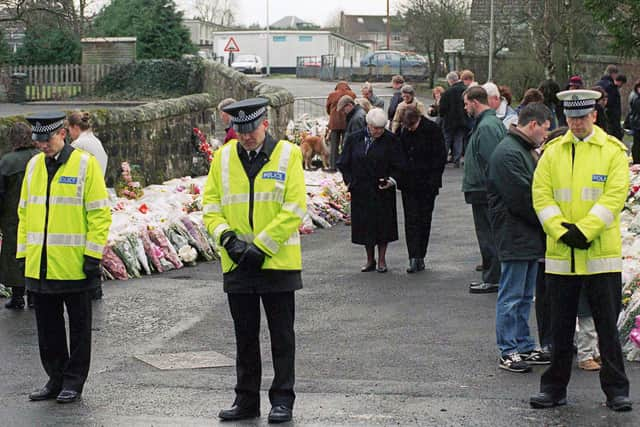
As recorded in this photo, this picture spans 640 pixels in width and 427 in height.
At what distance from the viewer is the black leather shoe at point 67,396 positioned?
7.95m

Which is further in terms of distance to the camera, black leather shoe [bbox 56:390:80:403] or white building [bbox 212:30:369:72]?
white building [bbox 212:30:369:72]

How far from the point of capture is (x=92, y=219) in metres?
8.09

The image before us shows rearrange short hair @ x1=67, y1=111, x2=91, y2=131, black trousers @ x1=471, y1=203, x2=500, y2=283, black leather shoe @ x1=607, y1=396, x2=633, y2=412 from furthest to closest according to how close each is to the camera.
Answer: short hair @ x1=67, y1=111, x2=91, y2=131 → black trousers @ x1=471, y1=203, x2=500, y2=283 → black leather shoe @ x1=607, y1=396, x2=633, y2=412

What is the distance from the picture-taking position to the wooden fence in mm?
34594

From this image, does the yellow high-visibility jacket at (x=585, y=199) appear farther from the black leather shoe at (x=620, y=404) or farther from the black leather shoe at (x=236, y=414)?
the black leather shoe at (x=236, y=414)

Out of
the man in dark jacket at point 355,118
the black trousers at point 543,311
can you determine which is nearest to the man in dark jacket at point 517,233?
the black trousers at point 543,311

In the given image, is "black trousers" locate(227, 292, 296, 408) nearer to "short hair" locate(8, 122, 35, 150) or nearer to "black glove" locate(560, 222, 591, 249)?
"black glove" locate(560, 222, 591, 249)

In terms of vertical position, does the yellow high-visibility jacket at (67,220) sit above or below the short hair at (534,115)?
below

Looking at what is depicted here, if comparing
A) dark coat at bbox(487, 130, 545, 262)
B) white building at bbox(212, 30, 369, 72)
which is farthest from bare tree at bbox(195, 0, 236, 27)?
dark coat at bbox(487, 130, 545, 262)

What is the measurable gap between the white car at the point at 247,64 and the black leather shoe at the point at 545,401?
2331 inches

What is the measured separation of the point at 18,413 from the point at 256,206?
6.81 feet

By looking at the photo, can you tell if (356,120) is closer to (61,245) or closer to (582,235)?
(61,245)

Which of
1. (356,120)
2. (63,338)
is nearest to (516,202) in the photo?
(63,338)

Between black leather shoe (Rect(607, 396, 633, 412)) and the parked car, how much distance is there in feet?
180
